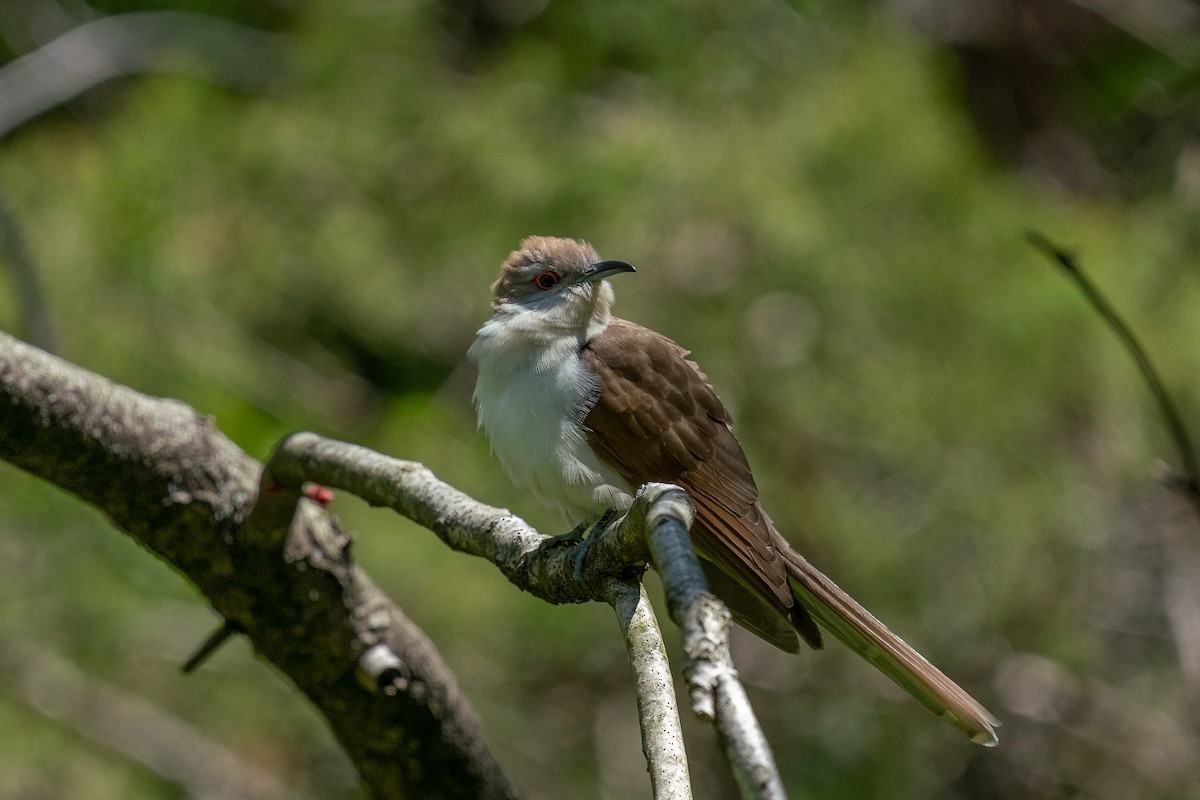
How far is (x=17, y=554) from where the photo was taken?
524 cm

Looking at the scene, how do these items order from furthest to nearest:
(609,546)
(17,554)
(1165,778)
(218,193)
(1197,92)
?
(218,193) < (1165,778) < (17,554) < (1197,92) < (609,546)

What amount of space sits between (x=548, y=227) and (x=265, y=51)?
2.33 metres

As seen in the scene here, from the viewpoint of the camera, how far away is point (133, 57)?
692 cm

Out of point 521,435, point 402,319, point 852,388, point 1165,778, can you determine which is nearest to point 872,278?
point 852,388

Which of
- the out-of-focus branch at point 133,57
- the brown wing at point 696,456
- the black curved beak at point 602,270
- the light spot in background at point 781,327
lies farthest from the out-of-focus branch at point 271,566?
the out-of-focus branch at point 133,57

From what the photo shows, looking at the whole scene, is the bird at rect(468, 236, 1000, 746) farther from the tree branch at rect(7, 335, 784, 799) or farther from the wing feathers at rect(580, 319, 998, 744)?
the tree branch at rect(7, 335, 784, 799)

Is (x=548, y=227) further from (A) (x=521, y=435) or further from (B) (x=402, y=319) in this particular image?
(A) (x=521, y=435)

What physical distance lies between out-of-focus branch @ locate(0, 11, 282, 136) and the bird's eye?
381 centimetres

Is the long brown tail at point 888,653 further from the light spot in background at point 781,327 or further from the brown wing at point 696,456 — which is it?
the light spot in background at point 781,327

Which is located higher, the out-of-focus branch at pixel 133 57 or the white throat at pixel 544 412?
the white throat at pixel 544 412

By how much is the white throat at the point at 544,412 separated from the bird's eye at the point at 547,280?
21 cm

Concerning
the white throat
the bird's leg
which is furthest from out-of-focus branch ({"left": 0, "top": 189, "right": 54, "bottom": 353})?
the bird's leg

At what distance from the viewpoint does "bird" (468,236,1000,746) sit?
9.48 feet

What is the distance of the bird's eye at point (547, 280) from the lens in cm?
369
